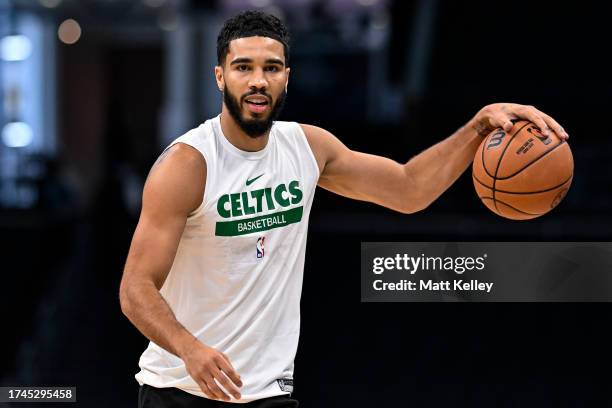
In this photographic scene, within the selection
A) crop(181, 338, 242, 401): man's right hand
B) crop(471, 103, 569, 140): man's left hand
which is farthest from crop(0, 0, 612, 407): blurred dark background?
crop(181, 338, 242, 401): man's right hand

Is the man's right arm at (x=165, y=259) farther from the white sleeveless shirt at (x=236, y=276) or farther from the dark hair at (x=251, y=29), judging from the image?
the dark hair at (x=251, y=29)

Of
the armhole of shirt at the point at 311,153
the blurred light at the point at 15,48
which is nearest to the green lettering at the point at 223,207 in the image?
the armhole of shirt at the point at 311,153

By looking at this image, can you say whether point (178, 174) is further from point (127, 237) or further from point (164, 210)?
point (127, 237)

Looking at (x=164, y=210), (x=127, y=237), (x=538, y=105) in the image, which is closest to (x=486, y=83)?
(x=538, y=105)

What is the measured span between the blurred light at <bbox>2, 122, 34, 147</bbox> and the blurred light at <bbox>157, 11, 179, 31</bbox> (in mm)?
3194

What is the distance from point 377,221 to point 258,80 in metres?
4.37

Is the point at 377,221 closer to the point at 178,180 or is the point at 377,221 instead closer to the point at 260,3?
the point at 178,180

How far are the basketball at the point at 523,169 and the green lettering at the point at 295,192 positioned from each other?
2.29 ft

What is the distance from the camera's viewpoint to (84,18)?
19.4m

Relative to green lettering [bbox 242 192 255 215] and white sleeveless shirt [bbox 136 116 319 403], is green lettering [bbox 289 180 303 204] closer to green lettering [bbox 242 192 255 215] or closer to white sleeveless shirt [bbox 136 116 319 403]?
white sleeveless shirt [bbox 136 116 319 403]

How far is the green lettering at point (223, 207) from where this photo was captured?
3004 mm

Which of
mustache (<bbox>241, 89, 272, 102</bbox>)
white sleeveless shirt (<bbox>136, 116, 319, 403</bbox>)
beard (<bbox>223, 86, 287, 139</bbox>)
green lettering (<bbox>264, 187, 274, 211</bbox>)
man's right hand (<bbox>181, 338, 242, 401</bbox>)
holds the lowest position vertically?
man's right hand (<bbox>181, 338, 242, 401</bbox>)

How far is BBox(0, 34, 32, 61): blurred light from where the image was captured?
17109 millimetres

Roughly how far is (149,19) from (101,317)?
42.9 ft
